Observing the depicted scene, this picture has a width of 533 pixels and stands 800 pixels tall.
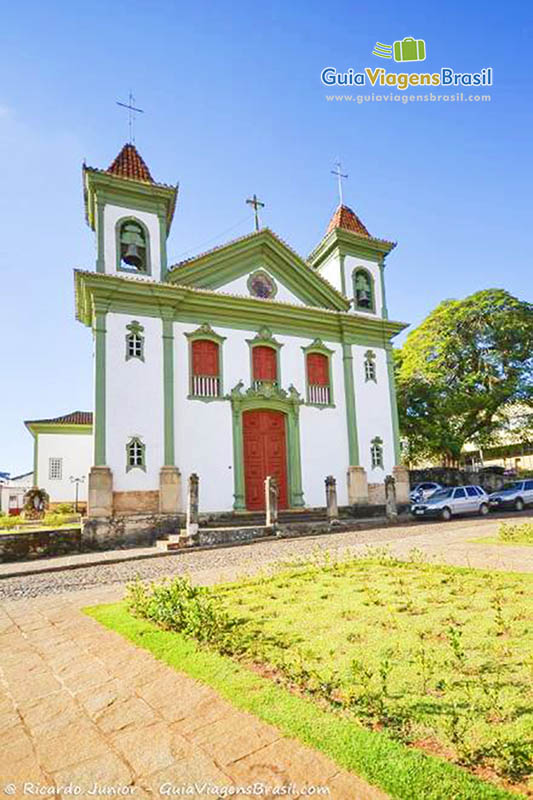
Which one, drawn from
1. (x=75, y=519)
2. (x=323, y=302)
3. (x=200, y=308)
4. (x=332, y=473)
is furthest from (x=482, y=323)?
(x=75, y=519)

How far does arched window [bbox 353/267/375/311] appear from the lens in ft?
68.5

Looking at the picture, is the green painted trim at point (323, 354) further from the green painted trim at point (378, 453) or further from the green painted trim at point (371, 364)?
the green painted trim at point (378, 453)

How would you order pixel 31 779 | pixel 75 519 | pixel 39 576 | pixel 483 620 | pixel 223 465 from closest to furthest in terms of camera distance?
pixel 31 779 < pixel 483 620 < pixel 39 576 < pixel 223 465 < pixel 75 519

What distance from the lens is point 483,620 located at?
453 cm

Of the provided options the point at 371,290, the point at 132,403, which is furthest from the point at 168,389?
the point at 371,290

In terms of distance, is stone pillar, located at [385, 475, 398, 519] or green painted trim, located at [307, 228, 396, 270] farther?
green painted trim, located at [307, 228, 396, 270]

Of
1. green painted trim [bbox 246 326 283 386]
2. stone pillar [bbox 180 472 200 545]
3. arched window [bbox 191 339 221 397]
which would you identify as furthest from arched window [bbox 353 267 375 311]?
stone pillar [bbox 180 472 200 545]

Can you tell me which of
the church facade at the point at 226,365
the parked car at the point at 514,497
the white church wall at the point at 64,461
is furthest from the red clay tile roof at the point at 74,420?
the parked car at the point at 514,497

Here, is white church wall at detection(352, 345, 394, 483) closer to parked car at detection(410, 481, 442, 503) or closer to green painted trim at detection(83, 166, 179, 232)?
parked car at detection(410, 481, 442, 503)

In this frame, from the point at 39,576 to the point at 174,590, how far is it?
5.35 metres

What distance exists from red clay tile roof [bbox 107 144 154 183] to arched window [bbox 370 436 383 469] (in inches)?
497

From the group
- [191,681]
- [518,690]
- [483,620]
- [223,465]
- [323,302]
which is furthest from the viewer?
[323,302]

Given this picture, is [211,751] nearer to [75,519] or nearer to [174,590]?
[174,590]

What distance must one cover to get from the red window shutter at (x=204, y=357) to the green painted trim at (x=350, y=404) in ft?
17.8
